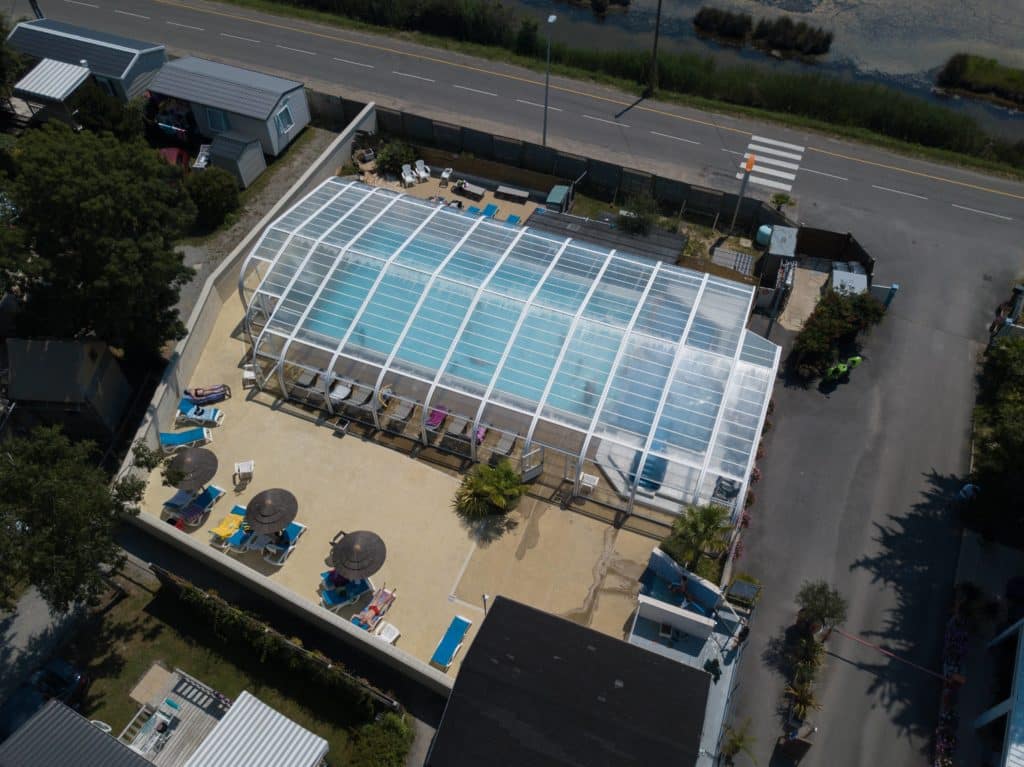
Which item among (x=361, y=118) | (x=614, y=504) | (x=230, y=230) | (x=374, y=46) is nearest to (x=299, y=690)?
(x=614, y=504)

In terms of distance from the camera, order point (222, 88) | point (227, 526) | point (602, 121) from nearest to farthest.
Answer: point (227, 526) → point (222, 88) → point (602, 121)

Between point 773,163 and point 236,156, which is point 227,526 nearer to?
point 236,156

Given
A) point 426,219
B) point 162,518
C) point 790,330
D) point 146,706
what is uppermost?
point 426,219

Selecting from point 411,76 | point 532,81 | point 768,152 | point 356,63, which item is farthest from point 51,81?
point 768,152

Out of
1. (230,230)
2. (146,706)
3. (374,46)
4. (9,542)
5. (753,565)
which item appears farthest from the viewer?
(374,46)

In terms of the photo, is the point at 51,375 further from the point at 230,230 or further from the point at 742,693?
the point at 742,693

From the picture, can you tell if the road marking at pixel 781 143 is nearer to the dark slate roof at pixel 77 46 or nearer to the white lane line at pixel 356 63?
the white lane line at pixel 356 63

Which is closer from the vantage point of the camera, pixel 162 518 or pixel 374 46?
pixel 162 518

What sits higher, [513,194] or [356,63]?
[356,63]
